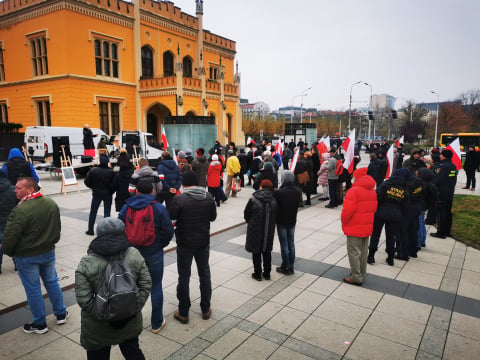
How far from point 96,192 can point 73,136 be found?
1200cm

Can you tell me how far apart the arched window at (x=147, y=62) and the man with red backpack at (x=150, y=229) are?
25.4 metres

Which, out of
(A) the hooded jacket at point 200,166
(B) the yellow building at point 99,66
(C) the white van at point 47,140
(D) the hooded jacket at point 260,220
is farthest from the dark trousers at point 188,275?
(B) the yellow building at point 99,66

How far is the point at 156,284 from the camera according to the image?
165 inches

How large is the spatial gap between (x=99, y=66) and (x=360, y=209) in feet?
78.6

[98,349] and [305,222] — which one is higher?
[98,349]

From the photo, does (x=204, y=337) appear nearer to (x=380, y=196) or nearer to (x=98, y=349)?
(x=98, y=349)

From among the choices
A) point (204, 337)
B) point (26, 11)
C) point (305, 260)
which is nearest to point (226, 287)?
point (204, 337)

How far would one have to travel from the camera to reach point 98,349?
2.85m

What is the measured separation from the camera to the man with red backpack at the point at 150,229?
12.7 feet

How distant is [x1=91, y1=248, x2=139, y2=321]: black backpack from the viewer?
2.67m

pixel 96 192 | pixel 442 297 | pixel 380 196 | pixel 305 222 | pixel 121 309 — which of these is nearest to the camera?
pixel 121 309

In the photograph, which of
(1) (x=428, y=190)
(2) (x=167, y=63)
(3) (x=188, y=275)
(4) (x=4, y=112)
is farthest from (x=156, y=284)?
(4) (x=4, y=112)

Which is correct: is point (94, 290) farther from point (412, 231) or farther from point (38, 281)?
point (412, 231)

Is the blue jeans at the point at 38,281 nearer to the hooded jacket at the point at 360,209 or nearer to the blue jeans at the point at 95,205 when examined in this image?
the blue jeans at the point at 95,205
